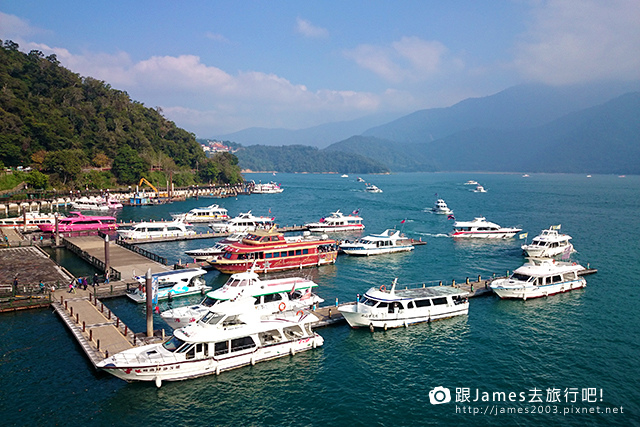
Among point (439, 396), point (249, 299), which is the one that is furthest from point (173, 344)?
point (439, 396)

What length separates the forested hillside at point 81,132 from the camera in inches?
A: 4776

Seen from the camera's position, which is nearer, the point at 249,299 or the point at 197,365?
the point at 197,365

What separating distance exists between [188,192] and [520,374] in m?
140

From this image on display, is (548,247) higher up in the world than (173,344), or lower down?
higher up

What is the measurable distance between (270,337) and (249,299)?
296cm

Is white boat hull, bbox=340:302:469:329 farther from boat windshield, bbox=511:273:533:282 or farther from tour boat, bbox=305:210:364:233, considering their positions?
tour boat, bbox=305:210:364:233

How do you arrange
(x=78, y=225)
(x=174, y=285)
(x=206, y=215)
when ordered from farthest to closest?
(x=206, y=215) < (x=78, y=225) < (x=174, y=285)

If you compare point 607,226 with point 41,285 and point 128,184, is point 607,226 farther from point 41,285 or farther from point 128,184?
point 128,184

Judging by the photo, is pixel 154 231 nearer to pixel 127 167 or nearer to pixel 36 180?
pixel 36 180

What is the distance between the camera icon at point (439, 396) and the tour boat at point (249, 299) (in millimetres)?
11744

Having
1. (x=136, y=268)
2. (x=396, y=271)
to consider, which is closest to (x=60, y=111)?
(x=136, y=268)

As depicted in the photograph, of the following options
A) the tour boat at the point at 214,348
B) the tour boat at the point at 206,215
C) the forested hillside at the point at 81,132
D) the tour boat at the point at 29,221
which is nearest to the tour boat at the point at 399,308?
the tour boat at the point at 214,348

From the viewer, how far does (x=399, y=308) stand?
108 ft

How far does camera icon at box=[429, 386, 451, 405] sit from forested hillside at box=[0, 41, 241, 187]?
122 meters
